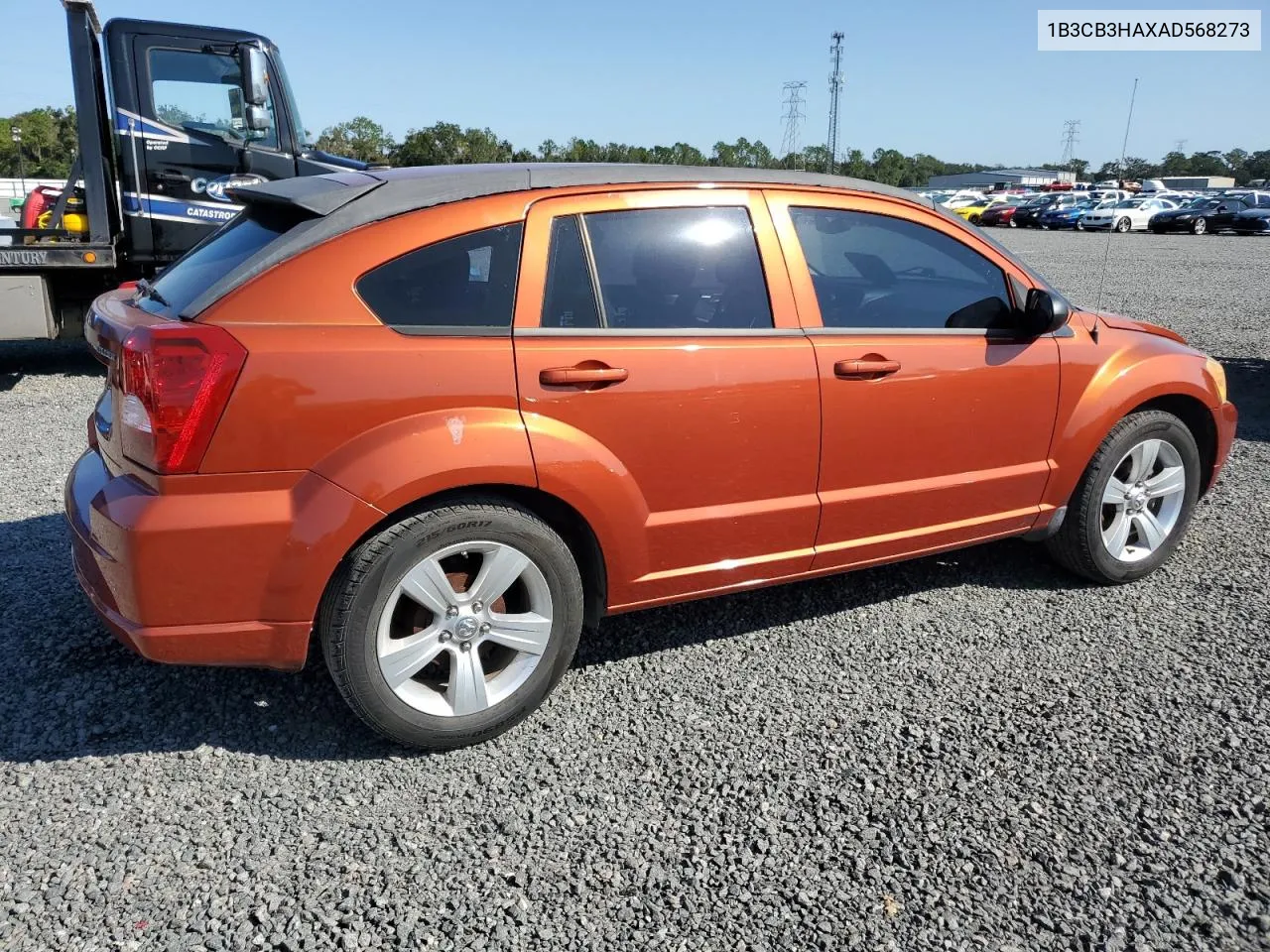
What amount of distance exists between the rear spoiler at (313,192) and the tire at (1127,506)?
10.2 ft

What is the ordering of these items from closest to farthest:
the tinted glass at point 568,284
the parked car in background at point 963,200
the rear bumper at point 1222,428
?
the tinted glass at point 568,284, the rear bumper at point 1222,428, the parked car in background at point 963,200

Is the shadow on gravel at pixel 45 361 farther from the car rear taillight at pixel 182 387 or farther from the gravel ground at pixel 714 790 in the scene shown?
the car rear taillight at pixel 182 387

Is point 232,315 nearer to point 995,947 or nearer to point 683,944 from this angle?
point 683,944

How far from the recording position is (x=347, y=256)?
2801 mm

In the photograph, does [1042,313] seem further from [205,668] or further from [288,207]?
[205,668]

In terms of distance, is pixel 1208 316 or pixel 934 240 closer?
pixel 934 240

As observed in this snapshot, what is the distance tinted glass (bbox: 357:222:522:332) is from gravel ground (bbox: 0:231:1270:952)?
1337 millimetres

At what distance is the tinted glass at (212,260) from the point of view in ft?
9.53

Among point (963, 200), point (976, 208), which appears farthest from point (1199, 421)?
point (963, 200)

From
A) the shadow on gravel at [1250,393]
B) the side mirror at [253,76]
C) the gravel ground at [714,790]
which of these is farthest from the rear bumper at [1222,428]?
the side mirror at [253,76]

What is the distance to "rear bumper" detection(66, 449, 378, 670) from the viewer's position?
2629 mm

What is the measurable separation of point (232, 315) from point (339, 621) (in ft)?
2.98

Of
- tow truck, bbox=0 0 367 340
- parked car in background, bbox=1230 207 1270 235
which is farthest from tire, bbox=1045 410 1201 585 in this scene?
parked car in background, bbox=1230 207 1270 235

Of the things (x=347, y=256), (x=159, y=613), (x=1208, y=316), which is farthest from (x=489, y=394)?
(x=1208, y=316)
